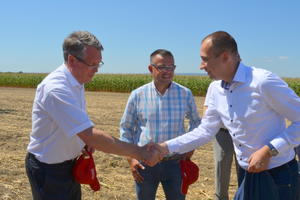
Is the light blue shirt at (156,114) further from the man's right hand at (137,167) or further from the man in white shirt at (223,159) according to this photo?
the man in white shirt at (223,159)

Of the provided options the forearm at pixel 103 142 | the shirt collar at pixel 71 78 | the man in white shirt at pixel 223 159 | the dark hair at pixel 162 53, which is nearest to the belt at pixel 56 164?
the forearm at pixel 103 142

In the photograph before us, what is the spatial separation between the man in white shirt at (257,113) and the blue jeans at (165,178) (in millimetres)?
1079

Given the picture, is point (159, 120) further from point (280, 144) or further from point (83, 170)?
point (280, 144)

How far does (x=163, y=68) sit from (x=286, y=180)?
172 centimetres

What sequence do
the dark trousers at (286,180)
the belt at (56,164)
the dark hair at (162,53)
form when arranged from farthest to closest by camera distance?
1. the dark hair at (162,53)
2. the belt at (56,164)
3. the dark trousers at (286,180)

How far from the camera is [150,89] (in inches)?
159

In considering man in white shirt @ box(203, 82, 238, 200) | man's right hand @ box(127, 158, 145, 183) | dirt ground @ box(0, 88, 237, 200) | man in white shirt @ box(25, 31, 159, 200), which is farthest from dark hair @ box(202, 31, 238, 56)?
dirt ground @ box(0, 88, 237, 200)

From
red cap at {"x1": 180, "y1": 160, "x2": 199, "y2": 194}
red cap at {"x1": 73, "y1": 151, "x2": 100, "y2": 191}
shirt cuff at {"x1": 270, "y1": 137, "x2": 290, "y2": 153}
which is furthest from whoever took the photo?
red cap at {"x1": 180, "y1": 160, "x2": 199, "y2": 194}

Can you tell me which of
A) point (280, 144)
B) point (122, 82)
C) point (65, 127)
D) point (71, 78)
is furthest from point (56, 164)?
point (122, 82)

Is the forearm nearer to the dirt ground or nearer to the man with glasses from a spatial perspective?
the man with glasses

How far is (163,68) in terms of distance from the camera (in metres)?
3.94

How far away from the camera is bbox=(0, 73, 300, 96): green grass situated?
1276 inches

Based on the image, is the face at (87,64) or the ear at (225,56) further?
the face at (87,64)

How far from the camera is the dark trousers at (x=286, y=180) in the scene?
2758 millimetres
